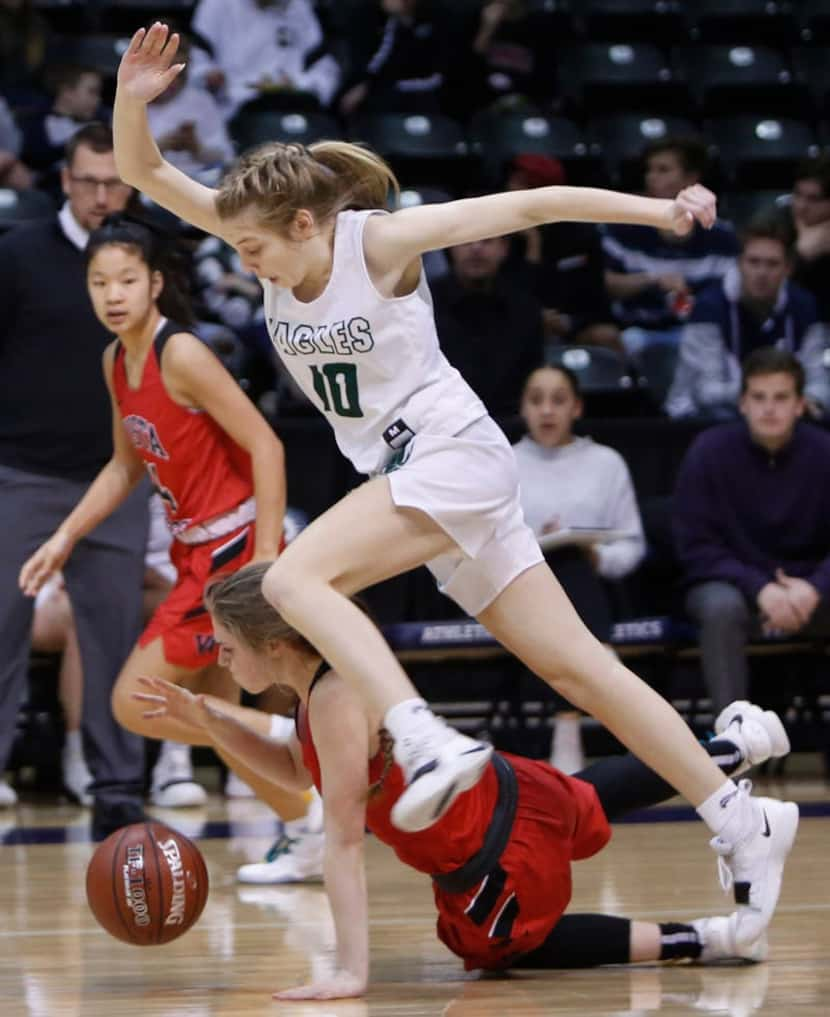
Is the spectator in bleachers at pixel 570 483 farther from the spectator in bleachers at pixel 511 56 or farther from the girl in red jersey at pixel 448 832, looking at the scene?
the spectator in bleachers at pixel 511 56

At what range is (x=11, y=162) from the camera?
8.70m

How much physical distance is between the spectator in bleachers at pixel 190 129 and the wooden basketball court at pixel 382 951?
4.21 metres

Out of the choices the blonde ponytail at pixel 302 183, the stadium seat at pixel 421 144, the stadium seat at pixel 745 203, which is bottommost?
the blonde ponytail at pixel 302 183

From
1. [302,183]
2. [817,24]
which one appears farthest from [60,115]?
[302,183]

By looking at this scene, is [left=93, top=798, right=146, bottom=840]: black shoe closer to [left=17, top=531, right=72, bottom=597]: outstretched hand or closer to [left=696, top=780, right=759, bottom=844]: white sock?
[left=17, top=531, right=72, bottom=597]: outstretched hand

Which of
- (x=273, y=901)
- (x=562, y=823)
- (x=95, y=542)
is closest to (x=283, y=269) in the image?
(x=562, y=823)

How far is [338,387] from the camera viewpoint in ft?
12.5

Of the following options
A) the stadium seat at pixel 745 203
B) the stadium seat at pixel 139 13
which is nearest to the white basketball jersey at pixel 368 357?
the stadium seat at pixel 745 203

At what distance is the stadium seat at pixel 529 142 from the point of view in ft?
31.4

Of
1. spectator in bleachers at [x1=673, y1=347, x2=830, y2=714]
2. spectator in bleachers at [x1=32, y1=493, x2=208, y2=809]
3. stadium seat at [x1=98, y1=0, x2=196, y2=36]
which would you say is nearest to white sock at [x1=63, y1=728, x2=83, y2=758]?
spectator in bleachers at [x1=32, y1=493, x2=208, y2=809]

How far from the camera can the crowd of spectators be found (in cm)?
608

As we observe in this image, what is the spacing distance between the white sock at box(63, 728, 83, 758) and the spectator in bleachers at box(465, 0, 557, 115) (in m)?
4.77

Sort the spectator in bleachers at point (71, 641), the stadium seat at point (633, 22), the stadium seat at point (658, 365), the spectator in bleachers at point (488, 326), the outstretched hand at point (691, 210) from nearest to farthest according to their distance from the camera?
the outstretched hand at point (691, 210), the spectator in bleachers at point (71, 641), the spectator in bleachers at point (488, 326), the stadium seat at point (658, 365), the stadium seat at point (633, 22)

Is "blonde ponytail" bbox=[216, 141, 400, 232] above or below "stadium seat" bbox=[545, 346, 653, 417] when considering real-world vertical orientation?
above
